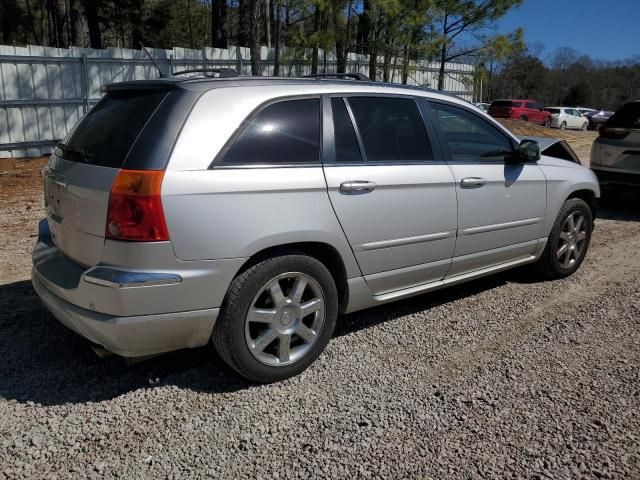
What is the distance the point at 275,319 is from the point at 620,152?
23.0ft

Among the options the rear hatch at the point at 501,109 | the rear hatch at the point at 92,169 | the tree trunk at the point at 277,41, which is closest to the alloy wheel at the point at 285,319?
the rear hatch at the point at 92,169

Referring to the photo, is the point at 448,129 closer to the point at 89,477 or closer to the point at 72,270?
the point at 72,270

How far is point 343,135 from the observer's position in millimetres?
3547

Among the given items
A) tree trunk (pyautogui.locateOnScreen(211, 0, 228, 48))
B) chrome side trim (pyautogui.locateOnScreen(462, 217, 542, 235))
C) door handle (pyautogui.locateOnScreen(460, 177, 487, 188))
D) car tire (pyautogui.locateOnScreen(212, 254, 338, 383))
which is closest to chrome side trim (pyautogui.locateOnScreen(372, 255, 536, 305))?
chrome side trim (pyautogui.locateOnScreen(462, 217, 542, 235))

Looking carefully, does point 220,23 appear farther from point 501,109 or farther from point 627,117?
point 627,117

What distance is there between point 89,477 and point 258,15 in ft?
39.1

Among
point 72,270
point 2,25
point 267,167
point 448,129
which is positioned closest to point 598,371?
point 448,129

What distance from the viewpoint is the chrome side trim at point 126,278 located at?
108 inches

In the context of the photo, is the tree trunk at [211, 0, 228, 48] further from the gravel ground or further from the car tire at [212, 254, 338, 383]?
the car tire at [212, 254, 338, 383]

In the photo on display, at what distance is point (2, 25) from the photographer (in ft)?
120

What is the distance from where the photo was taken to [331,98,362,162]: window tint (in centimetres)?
350

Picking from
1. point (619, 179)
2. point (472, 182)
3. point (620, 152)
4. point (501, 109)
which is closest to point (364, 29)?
point (620, 152)

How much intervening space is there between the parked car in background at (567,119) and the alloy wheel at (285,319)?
113 feet

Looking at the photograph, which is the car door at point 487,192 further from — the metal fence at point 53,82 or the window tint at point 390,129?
the metal fence at point 53,82
